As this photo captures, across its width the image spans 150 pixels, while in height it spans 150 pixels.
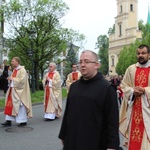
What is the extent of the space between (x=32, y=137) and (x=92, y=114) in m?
4.82

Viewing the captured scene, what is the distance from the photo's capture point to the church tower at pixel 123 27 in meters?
91.1

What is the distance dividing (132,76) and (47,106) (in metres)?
6.22

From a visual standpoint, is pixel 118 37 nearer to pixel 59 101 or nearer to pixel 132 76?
pixel 59 101

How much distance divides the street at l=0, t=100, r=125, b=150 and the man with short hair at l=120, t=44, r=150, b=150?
84.7 inches

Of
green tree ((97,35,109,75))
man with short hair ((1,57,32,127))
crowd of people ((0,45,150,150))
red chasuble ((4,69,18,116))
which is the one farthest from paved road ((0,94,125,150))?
green tree ((97,35,109,75))

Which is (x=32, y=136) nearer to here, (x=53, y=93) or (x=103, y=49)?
(x=53, y=93)

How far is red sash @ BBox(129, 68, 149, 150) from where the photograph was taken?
200 inches

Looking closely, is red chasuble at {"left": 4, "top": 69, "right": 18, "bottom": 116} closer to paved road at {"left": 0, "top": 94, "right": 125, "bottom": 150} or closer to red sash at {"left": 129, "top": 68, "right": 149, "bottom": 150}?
paved road at {"left": 0, "top": 94, "right": 125, "bottom": 150}

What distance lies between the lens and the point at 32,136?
317 inches

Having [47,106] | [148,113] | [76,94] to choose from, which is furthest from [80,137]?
[47,106]

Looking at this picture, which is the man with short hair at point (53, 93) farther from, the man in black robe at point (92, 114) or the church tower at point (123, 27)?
the church tower at point (123, 27)

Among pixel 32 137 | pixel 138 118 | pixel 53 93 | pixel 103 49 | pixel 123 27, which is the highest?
pixel 123 27

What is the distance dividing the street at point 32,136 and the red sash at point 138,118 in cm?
218

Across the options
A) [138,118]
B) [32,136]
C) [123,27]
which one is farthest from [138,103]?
[123,27]
